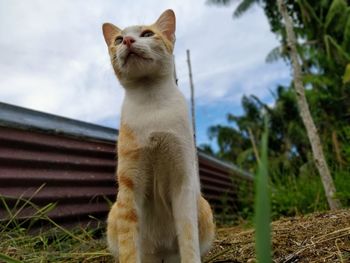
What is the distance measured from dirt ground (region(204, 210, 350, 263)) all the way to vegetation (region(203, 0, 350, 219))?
3288 mm

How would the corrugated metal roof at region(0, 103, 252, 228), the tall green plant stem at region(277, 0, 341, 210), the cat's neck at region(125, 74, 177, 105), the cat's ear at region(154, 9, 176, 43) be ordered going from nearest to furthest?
the cat's neck at region(125, 74, 177, 105), the cat's ear at region(154, 9, 176, 43), the corrugated metal roof at region(0, 103, 252, 228), the tall green plant stem at region(277, 0, 341, 210)

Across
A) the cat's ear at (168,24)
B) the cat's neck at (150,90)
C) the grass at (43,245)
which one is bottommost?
the grass at (43,245)

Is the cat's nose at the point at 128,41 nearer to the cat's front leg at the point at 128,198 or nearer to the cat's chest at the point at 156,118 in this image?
the cat's chest at the point at 156,118

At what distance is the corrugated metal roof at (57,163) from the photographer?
3.50 m

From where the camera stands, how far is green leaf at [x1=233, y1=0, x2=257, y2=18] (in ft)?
75.4

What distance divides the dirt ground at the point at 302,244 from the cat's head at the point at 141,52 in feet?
3.67

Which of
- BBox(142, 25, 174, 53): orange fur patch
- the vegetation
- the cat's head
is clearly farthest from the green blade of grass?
the vegetation

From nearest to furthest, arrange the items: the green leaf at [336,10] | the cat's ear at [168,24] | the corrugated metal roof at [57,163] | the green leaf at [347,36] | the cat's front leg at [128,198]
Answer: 1. the cat's front leg at [128,198]
2. the cat's ear at [168,24]
3. the corrugated metal roof at [57,163]
4. the green leaf at [336,10]
5. the green leaf at [347,36]

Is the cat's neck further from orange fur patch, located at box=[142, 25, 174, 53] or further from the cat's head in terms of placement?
orange fur patch, located at box=[142, 25, 174, 53]

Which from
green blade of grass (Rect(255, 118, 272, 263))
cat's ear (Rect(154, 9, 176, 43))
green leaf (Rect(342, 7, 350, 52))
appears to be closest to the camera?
green blade of grass (Rect(255, 118, 272, 263))

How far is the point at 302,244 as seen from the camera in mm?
2352

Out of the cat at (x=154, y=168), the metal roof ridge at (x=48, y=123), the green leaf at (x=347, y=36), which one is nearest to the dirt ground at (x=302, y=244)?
the cat at (x=154, y=168)

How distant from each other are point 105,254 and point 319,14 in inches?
961

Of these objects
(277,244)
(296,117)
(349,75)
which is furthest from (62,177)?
(296,117)
